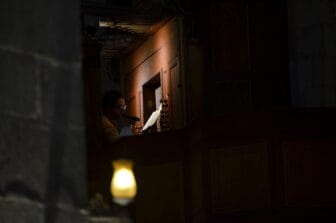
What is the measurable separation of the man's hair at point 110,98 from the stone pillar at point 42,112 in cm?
1085

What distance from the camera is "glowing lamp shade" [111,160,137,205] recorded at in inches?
217

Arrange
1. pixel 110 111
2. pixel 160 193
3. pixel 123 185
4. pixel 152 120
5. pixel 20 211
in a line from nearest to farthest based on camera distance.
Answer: pixel 20 211
pixel 123 185
pixel 110 111
pixel 160 193
pixel 152 120

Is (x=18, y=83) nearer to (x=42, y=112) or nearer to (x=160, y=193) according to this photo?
(x=42, y=112)

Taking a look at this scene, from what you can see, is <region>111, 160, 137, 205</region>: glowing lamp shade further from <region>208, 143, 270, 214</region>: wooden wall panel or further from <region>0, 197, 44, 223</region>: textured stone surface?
<region>208, 143, 270, 214</region>: wooden wall panel

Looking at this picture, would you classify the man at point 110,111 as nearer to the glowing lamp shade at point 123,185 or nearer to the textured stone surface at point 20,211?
the glowing lamp shade at point 123,185

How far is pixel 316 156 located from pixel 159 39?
6.99 meters

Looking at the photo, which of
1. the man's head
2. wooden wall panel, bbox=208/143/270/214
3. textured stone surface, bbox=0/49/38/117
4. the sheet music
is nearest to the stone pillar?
textured stone surface, bbox=0/49/38/117

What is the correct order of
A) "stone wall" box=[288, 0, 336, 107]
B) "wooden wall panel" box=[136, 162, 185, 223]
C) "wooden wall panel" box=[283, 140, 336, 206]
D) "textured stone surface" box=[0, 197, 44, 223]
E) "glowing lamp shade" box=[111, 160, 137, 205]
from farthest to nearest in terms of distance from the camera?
"stone wall" box=[288, 0, 336, 107] → "wooden wall panel" box=[136, 162, 185, 223] → "wooden wall panel" box=[283, 140, 336, 206] → "glowing lamp shade" box=[111, 160, 137, 205] → "textured stone surface" box=[0, 197, 44, 223]

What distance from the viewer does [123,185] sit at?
6.15m

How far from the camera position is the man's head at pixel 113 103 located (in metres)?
15.7

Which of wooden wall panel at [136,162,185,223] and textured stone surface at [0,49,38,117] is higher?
wooden wall panel at [136,162,185,223]

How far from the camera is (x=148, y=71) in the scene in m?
24.8

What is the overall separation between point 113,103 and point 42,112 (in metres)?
11.2

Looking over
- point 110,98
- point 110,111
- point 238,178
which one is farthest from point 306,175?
point 110,98
